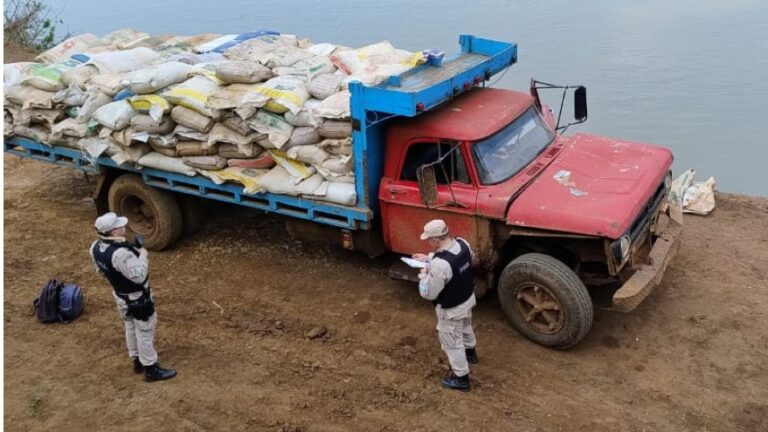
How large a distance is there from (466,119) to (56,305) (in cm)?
415

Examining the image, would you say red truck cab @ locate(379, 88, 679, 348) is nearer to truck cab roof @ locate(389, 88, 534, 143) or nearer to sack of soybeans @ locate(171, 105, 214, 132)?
truck cab roof @ locate(389, 88, 534, 143)

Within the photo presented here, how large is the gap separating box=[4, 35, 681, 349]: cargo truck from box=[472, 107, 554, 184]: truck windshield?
1cm

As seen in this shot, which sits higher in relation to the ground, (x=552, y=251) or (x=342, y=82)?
(x=342, y=82)

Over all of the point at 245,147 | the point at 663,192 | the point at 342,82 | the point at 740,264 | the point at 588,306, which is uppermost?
the point at 342,82

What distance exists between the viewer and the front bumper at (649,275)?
18.8 ft

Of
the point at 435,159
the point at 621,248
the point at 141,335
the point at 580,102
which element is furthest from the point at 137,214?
the point at 621,248

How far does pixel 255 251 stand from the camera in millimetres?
8055

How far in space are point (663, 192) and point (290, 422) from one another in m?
3.84

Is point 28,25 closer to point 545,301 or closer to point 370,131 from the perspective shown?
point 370,131

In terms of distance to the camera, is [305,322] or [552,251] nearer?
[552,251]

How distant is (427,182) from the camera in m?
5.96

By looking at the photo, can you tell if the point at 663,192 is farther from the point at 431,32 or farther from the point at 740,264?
the point at 431,32

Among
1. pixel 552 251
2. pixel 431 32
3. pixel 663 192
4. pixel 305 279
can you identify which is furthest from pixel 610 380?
pixel 431 32

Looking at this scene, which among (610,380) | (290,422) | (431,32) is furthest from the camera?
(431,32)
